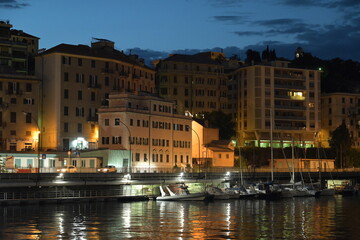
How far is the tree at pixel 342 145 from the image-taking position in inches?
6019

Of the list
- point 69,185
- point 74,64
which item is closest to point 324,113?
point 74,64

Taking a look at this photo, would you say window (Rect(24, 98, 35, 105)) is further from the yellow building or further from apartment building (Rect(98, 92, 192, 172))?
the yellow building

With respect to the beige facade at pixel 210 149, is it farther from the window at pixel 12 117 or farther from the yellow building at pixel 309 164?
the window at pixel 12 117

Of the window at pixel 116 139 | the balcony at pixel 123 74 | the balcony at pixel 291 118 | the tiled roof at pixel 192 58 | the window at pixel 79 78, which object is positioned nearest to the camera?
the window at pixel 116 139

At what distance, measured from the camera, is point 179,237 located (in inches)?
2115

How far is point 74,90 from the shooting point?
429 feet

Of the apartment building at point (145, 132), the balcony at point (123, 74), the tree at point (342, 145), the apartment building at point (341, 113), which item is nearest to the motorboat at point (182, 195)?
the apartment building at point (145, 132)

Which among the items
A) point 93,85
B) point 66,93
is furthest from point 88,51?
point 66,93

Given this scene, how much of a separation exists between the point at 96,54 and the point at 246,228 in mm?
81000

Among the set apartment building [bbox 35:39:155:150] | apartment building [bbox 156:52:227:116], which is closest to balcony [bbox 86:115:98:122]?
apartment building [bbox 35:39:155:150]

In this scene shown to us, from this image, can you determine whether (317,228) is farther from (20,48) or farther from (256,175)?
(20,48)

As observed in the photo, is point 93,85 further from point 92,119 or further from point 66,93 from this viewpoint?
point 92,119

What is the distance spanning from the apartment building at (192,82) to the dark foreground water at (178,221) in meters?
74.6

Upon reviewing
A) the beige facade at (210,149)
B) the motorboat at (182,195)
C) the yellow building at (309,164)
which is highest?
the beige facade at (210,149)
